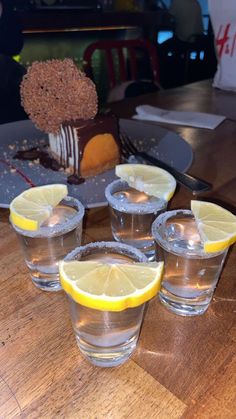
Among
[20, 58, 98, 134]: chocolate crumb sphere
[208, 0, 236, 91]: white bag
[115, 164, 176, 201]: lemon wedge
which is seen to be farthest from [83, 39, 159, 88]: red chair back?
[115, 164, 176, 201]: lemon wedge

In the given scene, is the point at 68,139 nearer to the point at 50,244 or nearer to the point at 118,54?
the point at 50,244

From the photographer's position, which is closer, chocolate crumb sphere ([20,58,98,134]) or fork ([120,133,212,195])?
fork ([120,133,212,195])

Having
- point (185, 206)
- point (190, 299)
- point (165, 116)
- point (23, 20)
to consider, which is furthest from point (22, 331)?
point (23, 20)

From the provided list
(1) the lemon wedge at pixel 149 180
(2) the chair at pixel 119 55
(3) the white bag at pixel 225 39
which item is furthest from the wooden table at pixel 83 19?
(1) the lemon wedge at pixel 149 180

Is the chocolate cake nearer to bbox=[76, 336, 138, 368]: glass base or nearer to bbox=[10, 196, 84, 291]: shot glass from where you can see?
bbox=[10, 196, 84, 291]: shot glass

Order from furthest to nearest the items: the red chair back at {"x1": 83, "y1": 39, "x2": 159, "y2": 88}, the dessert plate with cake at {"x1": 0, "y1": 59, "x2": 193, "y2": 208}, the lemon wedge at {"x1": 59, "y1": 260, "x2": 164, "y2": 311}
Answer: the red chair back at {"x1": 83, "y1": 39, "x2": 159, "y2": 88}
the dessert plate with cake at {"x1": 0, "y1": 59, "x2": 193, "y2": 208}
the lemon wedge at {"x1": 59, "y1": 260, "x2": 164, "y2": 311}

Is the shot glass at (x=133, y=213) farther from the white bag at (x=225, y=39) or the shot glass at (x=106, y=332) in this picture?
the white bag at (x=225, y=39)

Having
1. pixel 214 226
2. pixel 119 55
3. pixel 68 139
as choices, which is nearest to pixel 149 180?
pixel 214 226
